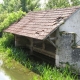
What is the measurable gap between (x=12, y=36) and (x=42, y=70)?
26.5 ft

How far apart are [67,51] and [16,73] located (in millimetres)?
3160

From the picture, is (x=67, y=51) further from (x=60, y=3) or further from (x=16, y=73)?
(x=60, y=3)

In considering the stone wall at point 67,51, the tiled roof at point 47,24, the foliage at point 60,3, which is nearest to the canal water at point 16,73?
the stone wall at point 67,51

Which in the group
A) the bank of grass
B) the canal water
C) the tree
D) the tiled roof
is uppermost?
the tree

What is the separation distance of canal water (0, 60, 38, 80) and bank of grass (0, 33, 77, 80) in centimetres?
31

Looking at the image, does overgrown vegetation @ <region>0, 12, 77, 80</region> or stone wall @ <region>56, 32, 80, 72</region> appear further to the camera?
stone wall @ <region>56, 32, 80, 72</region>

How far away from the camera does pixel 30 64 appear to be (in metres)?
12.5

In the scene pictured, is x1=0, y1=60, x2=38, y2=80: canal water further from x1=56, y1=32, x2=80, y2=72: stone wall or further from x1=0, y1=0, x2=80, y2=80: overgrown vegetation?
x1=56, y1=32, x2=80, y2=72: stone wall

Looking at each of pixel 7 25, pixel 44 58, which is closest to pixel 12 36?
pixel 7 25

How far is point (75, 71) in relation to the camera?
1105cm

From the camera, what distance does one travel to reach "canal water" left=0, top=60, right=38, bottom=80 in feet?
36.2

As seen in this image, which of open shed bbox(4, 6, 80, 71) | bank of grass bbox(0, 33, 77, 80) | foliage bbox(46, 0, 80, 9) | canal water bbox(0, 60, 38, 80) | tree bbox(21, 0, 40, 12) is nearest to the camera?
bank of grass bbox(0, 33, 77, 80)

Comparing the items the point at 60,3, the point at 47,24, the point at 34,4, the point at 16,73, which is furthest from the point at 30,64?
the point at 60,3

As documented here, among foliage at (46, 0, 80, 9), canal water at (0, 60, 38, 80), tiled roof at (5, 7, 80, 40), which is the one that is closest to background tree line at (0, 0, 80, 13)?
foliage at (46, 0, 80, 9)
